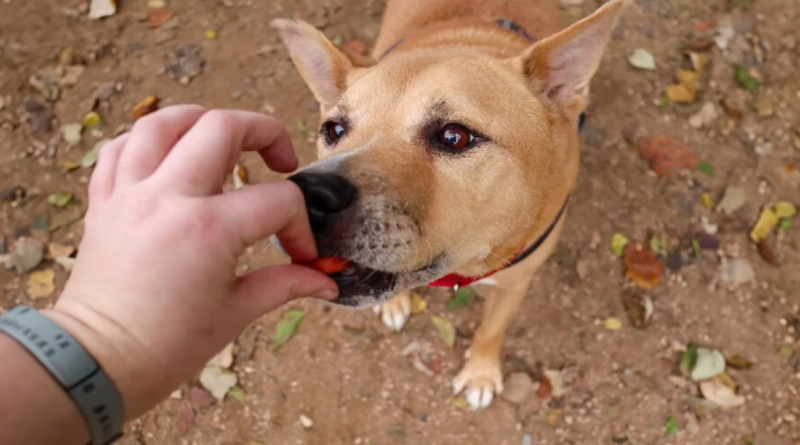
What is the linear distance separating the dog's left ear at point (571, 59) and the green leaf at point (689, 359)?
1.80 metres

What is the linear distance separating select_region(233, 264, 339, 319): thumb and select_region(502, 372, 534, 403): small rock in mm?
2118

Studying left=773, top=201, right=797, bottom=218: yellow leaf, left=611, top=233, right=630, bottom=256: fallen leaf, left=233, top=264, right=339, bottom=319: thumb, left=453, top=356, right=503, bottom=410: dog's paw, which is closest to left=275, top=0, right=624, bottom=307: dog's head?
left=233, top=264, right=339, bottom=319: thumb

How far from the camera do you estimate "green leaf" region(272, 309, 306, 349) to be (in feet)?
11.3

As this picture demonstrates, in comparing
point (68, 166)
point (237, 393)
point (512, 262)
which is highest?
point (512, 262)

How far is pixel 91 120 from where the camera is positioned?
13.3ft

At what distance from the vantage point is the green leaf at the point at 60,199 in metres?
3.78

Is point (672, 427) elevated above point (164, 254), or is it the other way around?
point (164, 254)

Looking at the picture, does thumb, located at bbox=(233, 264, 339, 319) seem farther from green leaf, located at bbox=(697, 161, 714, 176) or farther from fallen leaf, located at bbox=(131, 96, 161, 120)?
green leaf, located at bbox=(697, 161, 714, 176)

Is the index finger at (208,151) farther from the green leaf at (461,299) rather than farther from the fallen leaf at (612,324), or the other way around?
the fallen leaf at (612,324)

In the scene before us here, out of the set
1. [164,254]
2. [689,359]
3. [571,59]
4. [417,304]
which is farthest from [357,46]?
[164,254]

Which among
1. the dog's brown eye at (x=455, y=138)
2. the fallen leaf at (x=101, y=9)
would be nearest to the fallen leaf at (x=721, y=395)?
the dog's brown eye at (x=455, y=138)

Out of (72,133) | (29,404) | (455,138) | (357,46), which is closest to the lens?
(29,404)

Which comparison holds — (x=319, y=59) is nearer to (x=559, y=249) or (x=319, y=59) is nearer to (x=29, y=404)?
(x=29, y=404)

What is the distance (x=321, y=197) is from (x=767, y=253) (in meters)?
3.16
